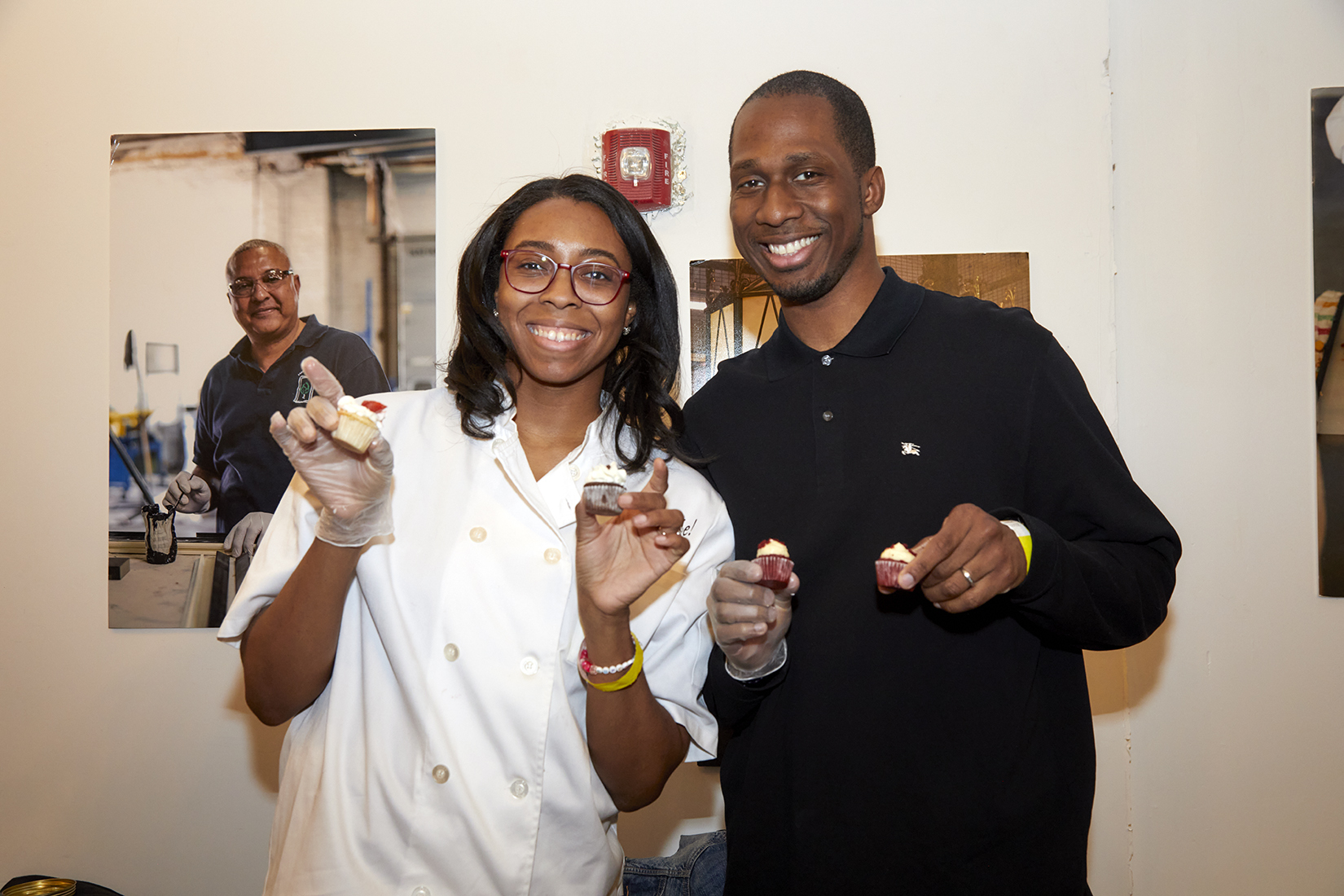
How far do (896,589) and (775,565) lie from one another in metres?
0.23

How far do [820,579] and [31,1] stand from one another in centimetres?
336

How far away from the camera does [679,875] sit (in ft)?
7.76

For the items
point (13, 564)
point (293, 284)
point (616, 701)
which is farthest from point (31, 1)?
point (616, 701)

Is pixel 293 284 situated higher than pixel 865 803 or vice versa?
pixel 293 284

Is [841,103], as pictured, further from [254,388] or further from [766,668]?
[254,388]

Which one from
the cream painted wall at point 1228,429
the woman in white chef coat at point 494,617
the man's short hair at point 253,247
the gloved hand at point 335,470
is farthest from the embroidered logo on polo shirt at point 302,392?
A: the cream painted wall at point 1228,429

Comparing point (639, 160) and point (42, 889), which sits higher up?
point (639, 160)

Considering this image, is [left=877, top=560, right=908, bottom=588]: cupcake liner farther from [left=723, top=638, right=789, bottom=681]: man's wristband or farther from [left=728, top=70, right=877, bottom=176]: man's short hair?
[left=728, top=70, right=877, bottom=176]: man's short hair

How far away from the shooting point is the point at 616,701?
1.57 metres

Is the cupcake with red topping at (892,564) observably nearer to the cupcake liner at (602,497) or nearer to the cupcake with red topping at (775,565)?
the cupcake with red topping at (775,565)

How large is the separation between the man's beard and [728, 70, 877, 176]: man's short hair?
16 centimetres

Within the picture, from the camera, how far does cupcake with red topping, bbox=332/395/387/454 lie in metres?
1.33

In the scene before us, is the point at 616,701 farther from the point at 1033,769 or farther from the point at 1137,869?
the point at 1137,869

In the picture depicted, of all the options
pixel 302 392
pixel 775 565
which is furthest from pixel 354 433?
pixel 302 392
